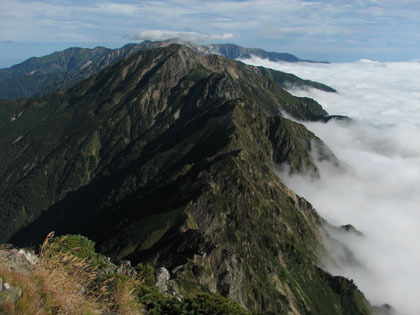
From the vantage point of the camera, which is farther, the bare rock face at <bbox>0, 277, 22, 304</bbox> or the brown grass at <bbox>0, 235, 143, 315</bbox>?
the brown grass at <bbox>0, 235, 143, 315</bbox>

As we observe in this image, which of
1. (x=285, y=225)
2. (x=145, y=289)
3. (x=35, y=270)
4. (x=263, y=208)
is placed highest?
(x=35, y=270)

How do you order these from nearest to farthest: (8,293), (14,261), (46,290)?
(8,293), (46,290), (14,261)

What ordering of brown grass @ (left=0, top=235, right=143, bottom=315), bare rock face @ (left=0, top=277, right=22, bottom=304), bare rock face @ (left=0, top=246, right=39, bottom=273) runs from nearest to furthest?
bare rock face @ (left=0, top=277, right=22, bottom=304), brown grass @ (left=0, top=235, right=143, bottom=315), bare rock face @ (left=0, top=246, right=39, bottom=273)

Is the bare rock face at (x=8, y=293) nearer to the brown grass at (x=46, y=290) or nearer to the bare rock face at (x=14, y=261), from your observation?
the brown grass at (x=46, y=290)

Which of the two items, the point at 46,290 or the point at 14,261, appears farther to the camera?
the point at 14,261

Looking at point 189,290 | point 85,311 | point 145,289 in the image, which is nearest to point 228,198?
point 189,290

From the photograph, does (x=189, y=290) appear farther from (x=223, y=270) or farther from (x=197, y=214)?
(x=197, y=214)

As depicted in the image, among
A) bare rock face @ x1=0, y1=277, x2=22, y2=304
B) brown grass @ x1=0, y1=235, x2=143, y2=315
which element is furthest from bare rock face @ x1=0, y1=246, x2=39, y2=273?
bare rock face @ x1=0, y1=277, x2=22, y2=304

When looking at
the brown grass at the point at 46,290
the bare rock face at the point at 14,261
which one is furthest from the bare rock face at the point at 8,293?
the bare rock face at the point at 14,261

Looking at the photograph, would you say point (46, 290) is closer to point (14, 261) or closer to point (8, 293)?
point (8, 293)

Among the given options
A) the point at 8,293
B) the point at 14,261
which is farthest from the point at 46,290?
the point at 14,261

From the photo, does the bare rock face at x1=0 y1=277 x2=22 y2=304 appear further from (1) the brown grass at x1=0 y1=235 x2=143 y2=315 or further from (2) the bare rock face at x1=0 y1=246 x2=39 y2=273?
(2) the bare rock face at x1=0 y1=246 x2=39 y2=273
